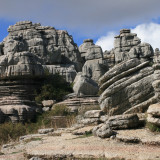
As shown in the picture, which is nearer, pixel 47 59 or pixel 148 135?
pixel 148 135

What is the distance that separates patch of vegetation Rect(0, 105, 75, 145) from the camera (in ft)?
37.7

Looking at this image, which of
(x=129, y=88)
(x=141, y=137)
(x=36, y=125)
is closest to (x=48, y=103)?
(x=36, y=125)

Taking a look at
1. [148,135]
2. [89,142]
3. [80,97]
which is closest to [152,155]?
[148,135]

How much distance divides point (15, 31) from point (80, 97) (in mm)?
16708

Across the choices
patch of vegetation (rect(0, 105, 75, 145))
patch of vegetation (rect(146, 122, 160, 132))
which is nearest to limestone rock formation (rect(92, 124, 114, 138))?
patch of vegetation (rect(146, 122, 160, 132))

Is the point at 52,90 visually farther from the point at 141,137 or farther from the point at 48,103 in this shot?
the point at 141,137

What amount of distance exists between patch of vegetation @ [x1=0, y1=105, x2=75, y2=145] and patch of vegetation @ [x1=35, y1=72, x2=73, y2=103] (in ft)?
7.31

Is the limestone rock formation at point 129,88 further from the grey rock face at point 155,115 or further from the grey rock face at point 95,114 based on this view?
the grey rock face at point 155,115

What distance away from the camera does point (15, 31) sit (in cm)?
3119

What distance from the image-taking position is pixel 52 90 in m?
18.4

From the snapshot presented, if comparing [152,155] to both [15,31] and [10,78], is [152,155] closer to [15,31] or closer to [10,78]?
[10,78]

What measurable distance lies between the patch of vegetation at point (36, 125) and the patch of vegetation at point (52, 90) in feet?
7.31

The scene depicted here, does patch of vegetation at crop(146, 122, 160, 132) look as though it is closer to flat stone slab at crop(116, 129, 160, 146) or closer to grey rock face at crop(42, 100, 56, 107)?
flat stone slab at crop(116, 129, 160, 146)

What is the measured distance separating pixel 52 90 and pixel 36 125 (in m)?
4.66
